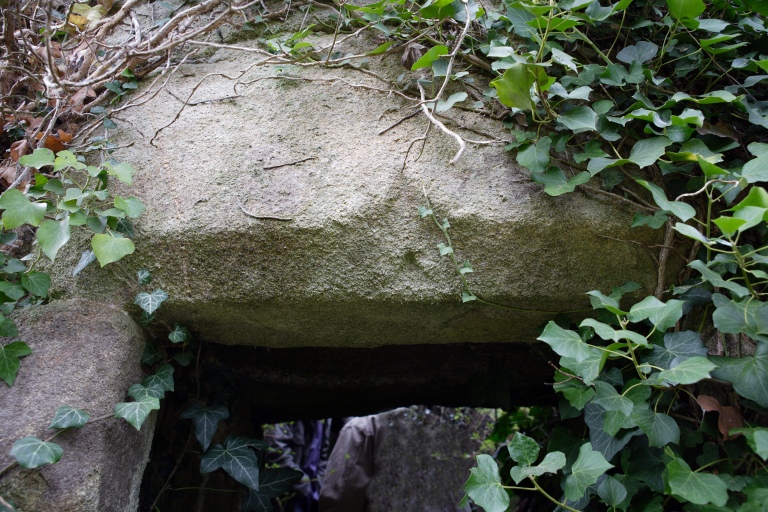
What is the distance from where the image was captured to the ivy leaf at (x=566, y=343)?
0.88m

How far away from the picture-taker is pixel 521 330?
46.2 inches

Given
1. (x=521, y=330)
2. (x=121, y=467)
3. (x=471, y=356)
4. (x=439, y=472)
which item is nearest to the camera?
(x=121, y=467)

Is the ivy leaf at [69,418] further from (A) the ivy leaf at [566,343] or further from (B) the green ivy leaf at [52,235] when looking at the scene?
(A) the ivy leaf at [566,343]

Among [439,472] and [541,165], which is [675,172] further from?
[439,472]

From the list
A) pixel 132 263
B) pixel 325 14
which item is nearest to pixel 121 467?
pixel 132 263

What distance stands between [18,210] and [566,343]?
99 centimetres

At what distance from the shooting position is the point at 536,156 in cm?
103

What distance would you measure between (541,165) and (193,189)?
68cm

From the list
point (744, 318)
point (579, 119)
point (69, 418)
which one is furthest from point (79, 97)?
point (744, 318)

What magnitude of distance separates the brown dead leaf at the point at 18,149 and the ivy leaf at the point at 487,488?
3.89 feet

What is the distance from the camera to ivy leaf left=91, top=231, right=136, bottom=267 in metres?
0.96

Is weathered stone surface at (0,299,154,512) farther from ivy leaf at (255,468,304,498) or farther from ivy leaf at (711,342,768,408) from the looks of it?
ivy leaf at (711,342,768,408)

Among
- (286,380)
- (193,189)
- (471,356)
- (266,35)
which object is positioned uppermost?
(266,35)

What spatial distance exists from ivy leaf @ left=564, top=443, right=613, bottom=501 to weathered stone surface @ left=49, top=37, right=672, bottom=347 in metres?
0.29
